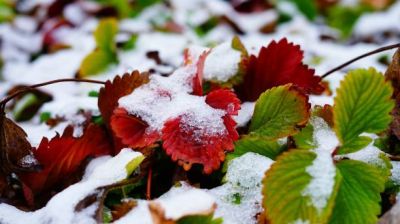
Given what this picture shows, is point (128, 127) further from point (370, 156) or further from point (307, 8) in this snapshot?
point (307, 8)

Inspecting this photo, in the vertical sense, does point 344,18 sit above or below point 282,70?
below

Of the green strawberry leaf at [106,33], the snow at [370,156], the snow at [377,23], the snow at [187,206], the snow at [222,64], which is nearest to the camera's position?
the snow at [187,206]

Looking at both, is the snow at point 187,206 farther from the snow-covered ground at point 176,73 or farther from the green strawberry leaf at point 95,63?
the green strawberry leaf at point 95,63

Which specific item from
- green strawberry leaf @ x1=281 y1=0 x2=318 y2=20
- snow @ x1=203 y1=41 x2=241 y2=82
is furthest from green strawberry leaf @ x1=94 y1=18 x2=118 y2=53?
green strawberry leaf @ x1=281 y1=0 x2=318 y2=20

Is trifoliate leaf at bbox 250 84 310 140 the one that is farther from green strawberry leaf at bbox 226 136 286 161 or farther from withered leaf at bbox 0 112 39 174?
withered leaf at bbox 0 112 39 174

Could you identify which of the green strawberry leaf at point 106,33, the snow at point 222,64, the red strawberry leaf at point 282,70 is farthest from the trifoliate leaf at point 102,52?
the red strawberry leaf at point 282,70

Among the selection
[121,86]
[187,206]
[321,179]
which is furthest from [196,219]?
[121,86]
